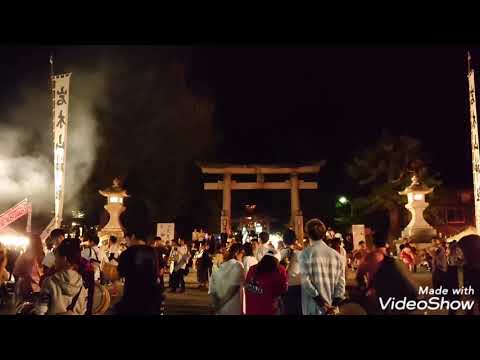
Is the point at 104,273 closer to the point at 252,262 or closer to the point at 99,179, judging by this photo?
the point at 252,262

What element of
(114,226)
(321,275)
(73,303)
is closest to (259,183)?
(114,226)

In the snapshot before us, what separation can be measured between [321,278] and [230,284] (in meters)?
1.12

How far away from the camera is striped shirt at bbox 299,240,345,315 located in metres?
4.43

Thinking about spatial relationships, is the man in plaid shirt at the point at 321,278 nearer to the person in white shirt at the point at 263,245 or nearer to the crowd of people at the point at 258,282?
the crowd of people at the point at 258,282

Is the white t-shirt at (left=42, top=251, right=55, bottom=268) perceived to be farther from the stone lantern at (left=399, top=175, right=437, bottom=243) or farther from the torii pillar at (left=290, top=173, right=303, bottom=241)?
the torii pillar at (left=290, top=173, right=303, bottom=241)

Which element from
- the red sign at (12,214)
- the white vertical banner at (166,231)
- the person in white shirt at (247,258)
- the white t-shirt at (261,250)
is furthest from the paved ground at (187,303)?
the white vertical banner at (166,231)

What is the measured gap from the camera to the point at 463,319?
14.5 ft

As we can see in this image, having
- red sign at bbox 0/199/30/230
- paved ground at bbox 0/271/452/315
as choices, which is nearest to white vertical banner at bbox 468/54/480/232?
paved ground at bbox 0/271/452/315

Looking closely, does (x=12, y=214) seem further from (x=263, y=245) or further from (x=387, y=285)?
(x=387, y=285)

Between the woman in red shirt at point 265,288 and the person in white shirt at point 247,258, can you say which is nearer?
the woman in red shirt at point 265,288

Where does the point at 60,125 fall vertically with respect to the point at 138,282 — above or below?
above

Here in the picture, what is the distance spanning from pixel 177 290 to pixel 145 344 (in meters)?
7.26

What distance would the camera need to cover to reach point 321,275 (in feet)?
14.5

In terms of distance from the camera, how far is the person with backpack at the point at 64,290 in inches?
153
